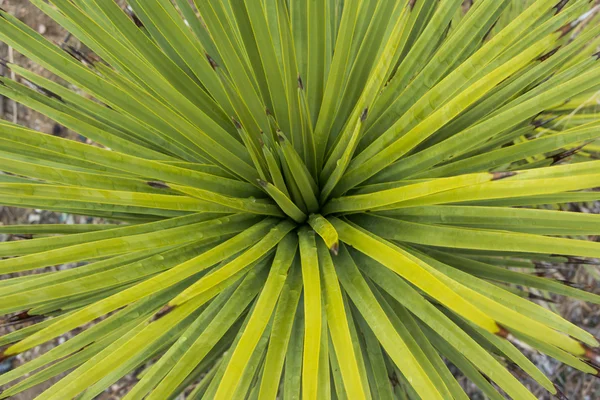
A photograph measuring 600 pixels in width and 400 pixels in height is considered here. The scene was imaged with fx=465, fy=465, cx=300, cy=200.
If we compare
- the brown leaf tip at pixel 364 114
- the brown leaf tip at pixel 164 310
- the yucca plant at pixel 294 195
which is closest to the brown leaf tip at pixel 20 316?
the yucca plant at pixel 294 195

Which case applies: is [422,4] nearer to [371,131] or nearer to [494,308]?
[371,131]

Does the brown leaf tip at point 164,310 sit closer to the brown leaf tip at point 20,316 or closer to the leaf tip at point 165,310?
the leaf tip at point 165,310

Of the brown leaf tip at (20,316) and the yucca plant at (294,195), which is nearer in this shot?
the yucca plant at (294,195)

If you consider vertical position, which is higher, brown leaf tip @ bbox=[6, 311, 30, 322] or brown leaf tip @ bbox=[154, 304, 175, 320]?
brown leaf tip @ bbox=[6, 311, 30, 322]

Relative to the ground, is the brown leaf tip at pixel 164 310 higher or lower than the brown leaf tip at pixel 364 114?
lower

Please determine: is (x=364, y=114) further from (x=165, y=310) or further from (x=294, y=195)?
(x=165, y=310)

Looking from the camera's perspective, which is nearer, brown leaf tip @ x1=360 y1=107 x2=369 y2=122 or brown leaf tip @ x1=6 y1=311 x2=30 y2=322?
brown leaf tip @ x1=360 y1=107 x2=369 y2=122

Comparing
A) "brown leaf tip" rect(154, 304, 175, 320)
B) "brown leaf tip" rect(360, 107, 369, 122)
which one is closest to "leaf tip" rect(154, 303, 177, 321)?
"brown leaf tip" rect(154, 304, 175, 320)

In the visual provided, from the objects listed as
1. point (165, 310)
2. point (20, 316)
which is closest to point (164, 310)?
point (165, 310)

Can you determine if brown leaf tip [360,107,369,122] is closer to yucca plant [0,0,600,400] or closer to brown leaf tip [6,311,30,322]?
yucca plant [0,0,600,400]

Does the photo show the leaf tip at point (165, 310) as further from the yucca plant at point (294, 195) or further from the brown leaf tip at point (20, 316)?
the brown leaf tip at point (20, 316)
